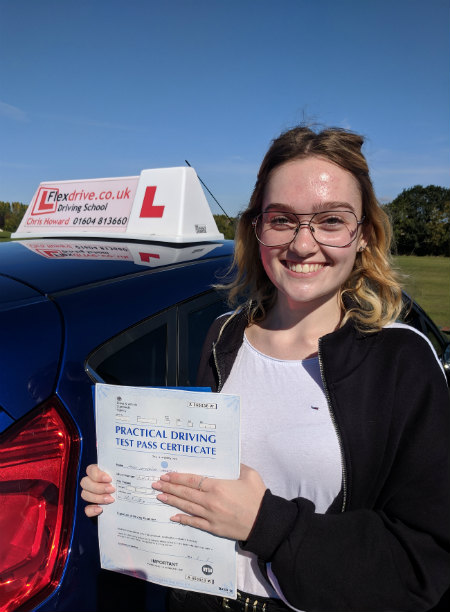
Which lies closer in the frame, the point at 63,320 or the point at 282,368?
the point at 63,320

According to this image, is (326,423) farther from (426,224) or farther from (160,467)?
(426,224)

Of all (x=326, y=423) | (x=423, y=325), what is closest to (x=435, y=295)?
(x=423, y=325)

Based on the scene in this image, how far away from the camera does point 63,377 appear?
108 cm

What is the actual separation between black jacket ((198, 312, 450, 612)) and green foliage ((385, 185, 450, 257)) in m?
34.9

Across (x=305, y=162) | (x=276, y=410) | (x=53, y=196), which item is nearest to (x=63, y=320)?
(x=276, y=410)

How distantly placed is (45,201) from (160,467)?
2253mm

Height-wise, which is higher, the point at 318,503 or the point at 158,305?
the point at 158,305

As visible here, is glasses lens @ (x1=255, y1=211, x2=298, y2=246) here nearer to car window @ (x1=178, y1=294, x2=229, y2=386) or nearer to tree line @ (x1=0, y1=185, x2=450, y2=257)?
car window @ (x1=178, y1=294, x2=229, y2=386)

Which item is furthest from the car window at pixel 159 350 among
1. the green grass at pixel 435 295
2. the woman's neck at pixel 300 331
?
the green grass at pixel 435 295

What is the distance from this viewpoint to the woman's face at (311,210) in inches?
49.5

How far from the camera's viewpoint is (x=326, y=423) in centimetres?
115

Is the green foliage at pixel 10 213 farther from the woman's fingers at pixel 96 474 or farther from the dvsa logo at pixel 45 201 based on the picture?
the woman's fingers at pixel 96 474

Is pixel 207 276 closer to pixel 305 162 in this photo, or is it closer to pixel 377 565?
pixel 305 162

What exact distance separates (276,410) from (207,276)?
2.50 feet
